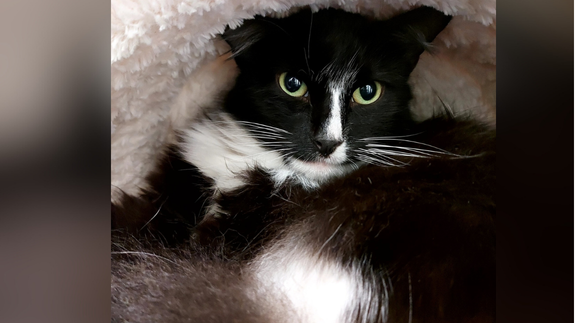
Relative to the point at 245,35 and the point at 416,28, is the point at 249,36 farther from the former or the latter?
the point at 416,28

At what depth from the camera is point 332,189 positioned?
2.32 ft

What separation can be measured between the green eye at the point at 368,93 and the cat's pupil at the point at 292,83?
109 millimetres

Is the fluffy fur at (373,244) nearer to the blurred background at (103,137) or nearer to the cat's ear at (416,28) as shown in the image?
the blurred background at (103,137)

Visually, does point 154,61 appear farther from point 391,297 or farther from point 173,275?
point 391,297

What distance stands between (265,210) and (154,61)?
0.36 m

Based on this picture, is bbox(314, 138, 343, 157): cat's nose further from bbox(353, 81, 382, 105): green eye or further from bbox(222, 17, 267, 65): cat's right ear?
bbox(222, 17, 267, 65): cat's right ear

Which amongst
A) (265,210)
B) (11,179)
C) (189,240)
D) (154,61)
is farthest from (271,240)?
(11,179)

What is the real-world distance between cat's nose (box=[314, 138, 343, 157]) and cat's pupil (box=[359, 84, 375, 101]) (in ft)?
0.32

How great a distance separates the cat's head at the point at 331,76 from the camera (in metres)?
0.69

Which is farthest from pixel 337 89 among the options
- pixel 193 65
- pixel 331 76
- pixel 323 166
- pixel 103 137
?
pixel 103 137

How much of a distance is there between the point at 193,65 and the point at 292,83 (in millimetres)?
195

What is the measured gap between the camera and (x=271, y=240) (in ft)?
2.35

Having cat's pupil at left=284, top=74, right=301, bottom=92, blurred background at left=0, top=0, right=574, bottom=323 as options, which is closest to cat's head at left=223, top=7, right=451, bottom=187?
cat's pupil at left=284, top=74, right=301, bottom=92

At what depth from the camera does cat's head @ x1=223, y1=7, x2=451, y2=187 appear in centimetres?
69
